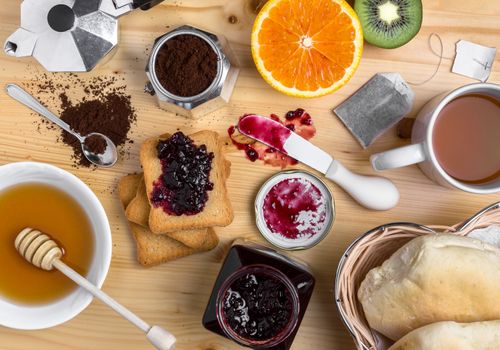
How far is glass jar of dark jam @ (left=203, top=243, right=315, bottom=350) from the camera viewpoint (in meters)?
1.23

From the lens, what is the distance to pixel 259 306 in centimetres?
125

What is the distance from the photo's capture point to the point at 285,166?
141 cm

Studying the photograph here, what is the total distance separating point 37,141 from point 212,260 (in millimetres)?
509

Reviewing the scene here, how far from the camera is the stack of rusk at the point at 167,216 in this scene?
1323 mm

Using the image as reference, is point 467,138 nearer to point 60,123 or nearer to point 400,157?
point 400,157

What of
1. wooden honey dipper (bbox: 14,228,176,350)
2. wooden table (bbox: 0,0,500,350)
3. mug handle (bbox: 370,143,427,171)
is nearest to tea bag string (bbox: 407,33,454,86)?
wooden table (bbox: 0,0,500,350)

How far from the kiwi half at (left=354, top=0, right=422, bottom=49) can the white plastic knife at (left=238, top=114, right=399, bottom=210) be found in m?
0.28

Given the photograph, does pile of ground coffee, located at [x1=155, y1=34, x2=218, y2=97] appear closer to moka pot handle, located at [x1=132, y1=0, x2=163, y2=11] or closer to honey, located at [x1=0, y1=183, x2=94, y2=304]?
moka pot handle, located at [x1=132, y1=0, x2=163, y2=11]

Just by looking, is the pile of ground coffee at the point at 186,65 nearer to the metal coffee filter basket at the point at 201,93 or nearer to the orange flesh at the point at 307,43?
the metal coffee filter basket at the point at 201,93

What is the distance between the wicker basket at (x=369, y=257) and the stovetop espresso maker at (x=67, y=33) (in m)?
0.71

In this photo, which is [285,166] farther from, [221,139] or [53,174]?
[53,174]

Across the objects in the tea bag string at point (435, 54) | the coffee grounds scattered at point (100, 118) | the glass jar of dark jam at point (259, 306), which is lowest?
the glass jar of dark jam at point (259, 306)

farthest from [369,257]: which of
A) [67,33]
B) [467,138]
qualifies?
[67,33]

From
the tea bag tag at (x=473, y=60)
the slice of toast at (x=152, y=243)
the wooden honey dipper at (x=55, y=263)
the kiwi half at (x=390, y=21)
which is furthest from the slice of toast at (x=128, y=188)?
the tea bag tag at (x=473, y=60)
